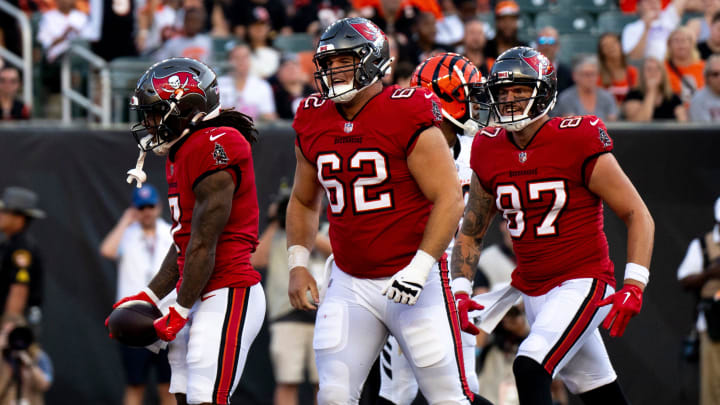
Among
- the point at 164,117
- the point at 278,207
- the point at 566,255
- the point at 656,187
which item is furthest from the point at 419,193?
the point at 656,187

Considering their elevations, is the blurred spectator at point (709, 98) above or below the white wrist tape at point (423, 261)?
above

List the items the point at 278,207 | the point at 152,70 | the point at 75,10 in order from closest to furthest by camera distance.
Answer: the point at 152,70 < the point at 278,207 < the point at 75,10

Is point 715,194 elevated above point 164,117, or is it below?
below

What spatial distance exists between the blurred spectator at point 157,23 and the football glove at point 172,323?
21.1ft

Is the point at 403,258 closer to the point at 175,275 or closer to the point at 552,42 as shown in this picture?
the point at 175,275

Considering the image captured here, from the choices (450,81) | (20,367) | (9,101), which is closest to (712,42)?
(450,81)

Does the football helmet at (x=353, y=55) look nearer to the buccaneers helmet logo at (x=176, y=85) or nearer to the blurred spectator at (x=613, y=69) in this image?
the buccaneers helmet logo at (x=176, y=85)

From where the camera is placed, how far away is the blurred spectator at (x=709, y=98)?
342 inches

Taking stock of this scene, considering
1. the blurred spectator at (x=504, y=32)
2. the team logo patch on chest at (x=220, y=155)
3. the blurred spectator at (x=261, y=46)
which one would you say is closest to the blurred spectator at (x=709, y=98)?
the blurred spectator at (x=504, y=32)

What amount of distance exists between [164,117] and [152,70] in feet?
0.82

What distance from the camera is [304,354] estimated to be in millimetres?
7914

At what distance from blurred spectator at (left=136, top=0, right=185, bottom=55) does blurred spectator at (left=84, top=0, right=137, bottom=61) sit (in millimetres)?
283

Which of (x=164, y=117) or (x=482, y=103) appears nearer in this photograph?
(x=164, y=117)

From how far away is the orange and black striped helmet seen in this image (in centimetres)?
526
